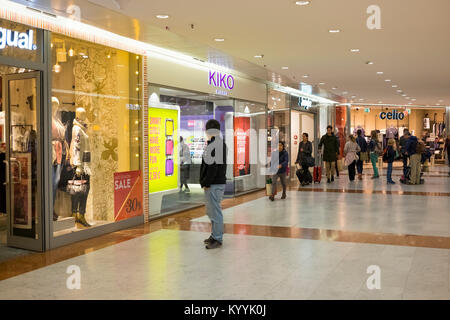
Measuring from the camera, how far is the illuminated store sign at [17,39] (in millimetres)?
6133

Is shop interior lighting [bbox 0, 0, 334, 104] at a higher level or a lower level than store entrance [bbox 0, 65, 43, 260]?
higher

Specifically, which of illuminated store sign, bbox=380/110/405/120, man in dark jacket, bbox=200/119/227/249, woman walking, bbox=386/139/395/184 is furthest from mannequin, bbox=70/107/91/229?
illuminated store sign, bbox=380/110/405/120

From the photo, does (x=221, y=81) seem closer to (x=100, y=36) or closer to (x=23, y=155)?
→ (x=100, y=36)

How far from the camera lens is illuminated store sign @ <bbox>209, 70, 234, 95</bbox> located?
11473mm

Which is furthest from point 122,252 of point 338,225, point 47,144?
point 338,225

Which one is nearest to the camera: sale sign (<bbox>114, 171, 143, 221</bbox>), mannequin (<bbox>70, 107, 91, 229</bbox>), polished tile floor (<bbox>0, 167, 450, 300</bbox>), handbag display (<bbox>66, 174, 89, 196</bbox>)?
polished tile floor (<bbox>0, 167, 450, 300</bbox>)

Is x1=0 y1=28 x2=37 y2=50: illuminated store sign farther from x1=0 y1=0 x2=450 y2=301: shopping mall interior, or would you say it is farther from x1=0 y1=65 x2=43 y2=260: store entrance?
x1=0 y1=65 x2=43 y2=260: store entrance

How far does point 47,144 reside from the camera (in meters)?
6.75

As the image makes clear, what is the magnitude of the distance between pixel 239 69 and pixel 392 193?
5.18 m

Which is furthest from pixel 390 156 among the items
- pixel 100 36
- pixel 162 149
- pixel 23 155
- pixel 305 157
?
pixel 23 155

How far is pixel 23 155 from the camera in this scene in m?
6.83

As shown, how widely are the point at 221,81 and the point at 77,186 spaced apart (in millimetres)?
5412

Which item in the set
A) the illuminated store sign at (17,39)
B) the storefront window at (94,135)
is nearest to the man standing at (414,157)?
the storefront window at (94,135)
